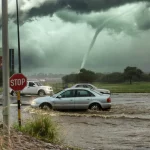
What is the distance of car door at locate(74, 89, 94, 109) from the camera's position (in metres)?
23.2

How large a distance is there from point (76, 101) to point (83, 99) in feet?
1.43

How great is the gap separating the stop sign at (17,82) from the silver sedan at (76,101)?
→ 934cm

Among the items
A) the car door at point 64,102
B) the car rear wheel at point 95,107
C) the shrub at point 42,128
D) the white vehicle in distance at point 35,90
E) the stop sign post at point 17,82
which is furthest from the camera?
the white vehicle in distance at point 35,90

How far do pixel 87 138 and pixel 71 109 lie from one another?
1023 centimetres

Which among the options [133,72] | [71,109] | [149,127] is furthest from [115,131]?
[133,72]

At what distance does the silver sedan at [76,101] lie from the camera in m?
23.1

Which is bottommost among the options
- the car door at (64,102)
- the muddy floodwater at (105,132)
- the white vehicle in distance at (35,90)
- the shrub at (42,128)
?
the muddy floodwater at (105,132)

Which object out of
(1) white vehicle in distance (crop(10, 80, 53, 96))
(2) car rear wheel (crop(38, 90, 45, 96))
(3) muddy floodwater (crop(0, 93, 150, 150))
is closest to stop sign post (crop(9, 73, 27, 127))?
(3) muddy floodwater (crop(0, 93, 150, 150))

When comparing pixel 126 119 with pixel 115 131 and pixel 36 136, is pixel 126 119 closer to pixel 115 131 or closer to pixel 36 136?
pixel 115 131

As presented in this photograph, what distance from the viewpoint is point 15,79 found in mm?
13977

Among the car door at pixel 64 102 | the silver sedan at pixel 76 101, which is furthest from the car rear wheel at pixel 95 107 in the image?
the car door at pixel 64 102

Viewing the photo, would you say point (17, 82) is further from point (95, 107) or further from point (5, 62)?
point (95, 107)

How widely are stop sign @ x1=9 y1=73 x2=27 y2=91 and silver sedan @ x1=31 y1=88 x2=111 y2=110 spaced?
934 cm

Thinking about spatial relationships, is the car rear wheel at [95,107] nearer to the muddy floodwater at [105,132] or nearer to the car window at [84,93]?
the car window at [84,93]
